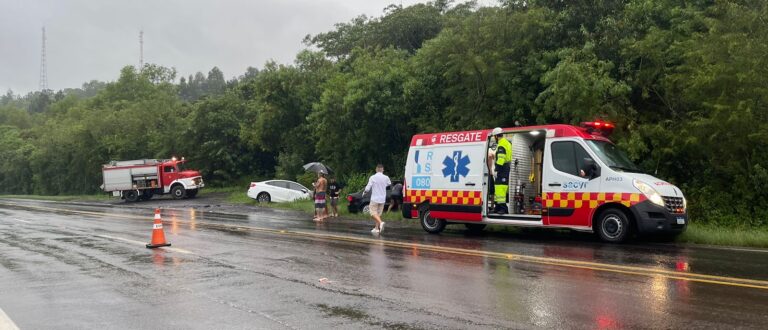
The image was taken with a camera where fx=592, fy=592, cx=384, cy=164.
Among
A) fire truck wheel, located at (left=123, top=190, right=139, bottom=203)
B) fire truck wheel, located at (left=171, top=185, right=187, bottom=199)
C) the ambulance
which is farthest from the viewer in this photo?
fire truck wheel, located at (left=123, top=190, right=139, bottom=203)

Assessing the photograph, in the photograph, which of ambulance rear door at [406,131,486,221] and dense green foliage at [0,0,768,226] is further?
dense green foliage at [0,0,768,226]

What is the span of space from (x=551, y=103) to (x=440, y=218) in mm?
5578

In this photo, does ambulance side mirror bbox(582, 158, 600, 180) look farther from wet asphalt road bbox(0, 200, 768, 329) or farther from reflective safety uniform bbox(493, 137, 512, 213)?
reflective safety uniform bbox(493, 137, 512, 213)

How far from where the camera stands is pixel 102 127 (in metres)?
57.3

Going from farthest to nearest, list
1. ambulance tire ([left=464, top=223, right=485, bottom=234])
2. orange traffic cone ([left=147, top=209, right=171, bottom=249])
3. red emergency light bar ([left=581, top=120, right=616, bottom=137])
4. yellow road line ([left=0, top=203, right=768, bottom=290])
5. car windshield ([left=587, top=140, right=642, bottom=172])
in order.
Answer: ambulance tire ([left=464, top=223, right=485, bottom=234])
red emergency light bar ([left=581, top=120, right=616, bottom=137])
orange traffic cone ([left=147, top=209, right=171, bottom=249])
car windshield ([left=587, top=140, right=642, bottom=172])
yellow road line ([left=0, top=203, right=768, bottom=290])

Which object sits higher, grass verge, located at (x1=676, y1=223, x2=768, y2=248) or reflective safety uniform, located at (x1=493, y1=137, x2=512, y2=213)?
reflective safety uniform, located at (x1=493, y1=137, x2=512, y2=213)

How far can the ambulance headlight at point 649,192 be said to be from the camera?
11.1 metres

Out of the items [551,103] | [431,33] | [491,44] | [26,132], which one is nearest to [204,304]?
[551,103]

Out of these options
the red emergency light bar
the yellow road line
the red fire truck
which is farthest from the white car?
the red emergency light bar

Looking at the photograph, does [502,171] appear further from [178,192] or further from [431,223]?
[178,192]

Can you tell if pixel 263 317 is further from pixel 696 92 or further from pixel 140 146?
pixel 140 146

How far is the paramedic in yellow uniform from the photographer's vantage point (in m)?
12.8

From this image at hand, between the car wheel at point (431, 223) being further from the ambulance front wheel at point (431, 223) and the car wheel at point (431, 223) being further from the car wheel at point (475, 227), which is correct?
the car wheel at point (475, 227)

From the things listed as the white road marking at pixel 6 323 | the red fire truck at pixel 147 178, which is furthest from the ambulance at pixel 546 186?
the red fire truck at pixel 147 178
